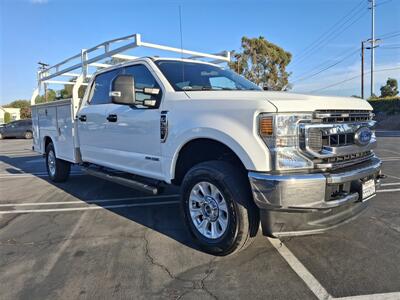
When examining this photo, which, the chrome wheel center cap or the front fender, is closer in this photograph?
the front fender

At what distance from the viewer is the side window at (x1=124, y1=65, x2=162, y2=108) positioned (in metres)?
4.43

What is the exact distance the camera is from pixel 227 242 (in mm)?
3439

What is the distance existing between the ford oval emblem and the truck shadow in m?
2.00

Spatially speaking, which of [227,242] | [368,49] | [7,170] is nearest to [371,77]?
[368,49]

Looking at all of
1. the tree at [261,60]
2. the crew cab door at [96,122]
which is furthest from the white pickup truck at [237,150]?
the tree at [261,60]

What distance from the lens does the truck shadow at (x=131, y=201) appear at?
4.59 m

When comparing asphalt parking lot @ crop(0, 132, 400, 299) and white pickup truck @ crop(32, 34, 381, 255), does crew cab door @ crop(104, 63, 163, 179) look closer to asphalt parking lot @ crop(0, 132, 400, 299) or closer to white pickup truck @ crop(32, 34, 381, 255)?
white pickup truck @ crop(32, 34, 381, 255)

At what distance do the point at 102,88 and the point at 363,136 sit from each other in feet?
13.2

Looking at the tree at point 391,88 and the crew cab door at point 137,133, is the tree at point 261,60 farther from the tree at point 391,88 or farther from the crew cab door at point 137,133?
the crew cab door at point 137,133

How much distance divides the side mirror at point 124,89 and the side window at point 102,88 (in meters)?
1.29

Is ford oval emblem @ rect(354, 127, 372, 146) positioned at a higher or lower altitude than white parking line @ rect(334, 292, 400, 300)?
higher

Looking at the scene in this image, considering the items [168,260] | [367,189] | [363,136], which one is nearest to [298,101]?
[363,136]

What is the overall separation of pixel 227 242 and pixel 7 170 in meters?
9.03

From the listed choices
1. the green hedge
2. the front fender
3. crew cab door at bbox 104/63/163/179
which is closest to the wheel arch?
the front fender
